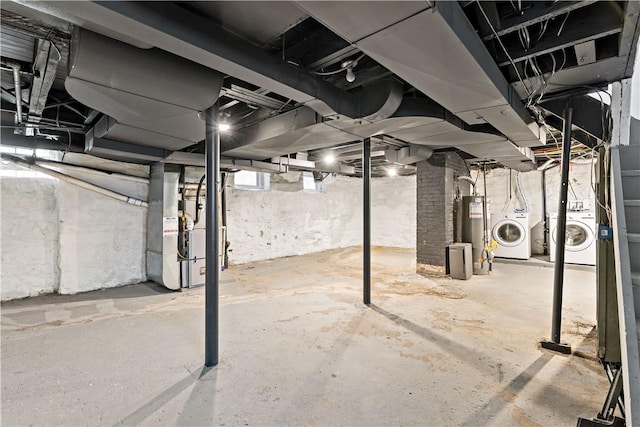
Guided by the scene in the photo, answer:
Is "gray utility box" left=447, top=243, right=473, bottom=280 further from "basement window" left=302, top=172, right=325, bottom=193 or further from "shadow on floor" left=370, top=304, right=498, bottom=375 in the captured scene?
"basement window" left=302, top=172, right=325, bottom=193

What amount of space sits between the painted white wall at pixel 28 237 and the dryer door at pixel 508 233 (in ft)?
24.5

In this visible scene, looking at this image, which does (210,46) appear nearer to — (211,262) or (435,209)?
(211,262)

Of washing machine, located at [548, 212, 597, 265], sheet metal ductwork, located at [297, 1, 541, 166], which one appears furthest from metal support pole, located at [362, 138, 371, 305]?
washing machine, located at [548, 212, 597, 265]

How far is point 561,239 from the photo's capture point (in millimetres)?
2455

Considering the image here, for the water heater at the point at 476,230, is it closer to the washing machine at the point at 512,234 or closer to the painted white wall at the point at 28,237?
the washing machine at the point at 512,234

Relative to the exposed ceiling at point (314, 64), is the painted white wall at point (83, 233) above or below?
below

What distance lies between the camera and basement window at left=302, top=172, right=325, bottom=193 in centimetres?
742

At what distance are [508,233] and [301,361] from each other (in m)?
5.57

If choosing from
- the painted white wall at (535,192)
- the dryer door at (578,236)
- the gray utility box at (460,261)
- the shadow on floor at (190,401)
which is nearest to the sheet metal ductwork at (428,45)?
the shadow on floor at (190,401)

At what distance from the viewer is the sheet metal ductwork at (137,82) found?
1613 millimetres

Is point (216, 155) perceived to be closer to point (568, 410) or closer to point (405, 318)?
point (405, 318)

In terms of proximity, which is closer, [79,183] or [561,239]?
[561,239]

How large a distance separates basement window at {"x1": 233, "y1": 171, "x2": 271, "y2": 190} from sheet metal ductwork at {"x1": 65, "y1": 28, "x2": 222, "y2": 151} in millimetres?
3529

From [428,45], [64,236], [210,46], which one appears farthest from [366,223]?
[64,236]
